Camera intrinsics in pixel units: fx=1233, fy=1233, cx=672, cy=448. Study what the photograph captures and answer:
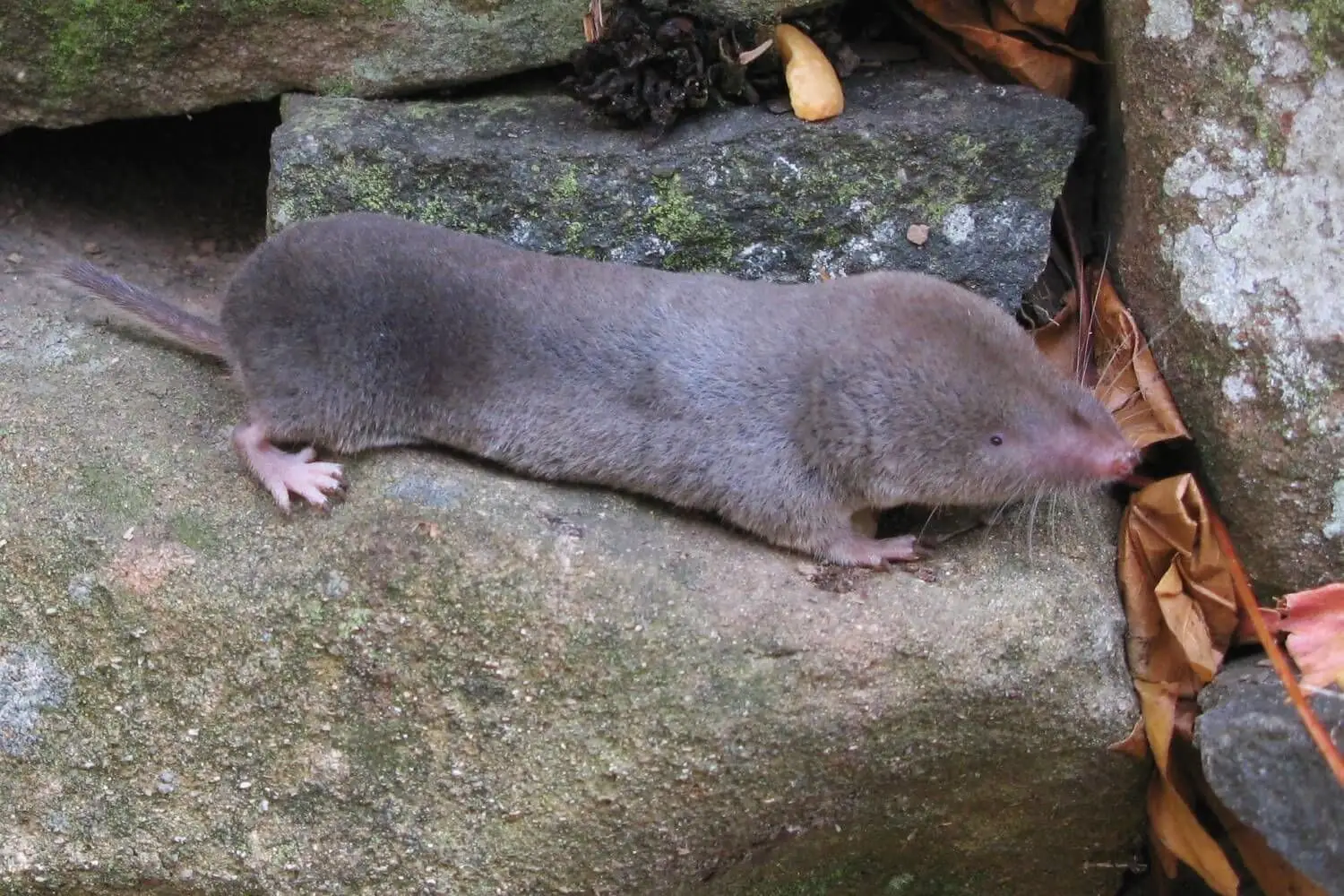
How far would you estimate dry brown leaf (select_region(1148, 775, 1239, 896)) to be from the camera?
2.81 metres

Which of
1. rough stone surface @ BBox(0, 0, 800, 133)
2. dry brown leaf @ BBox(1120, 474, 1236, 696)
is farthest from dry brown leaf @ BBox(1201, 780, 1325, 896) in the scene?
rough stone surface @ BBox(0, 0, 800, 133)

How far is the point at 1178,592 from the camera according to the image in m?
2.95

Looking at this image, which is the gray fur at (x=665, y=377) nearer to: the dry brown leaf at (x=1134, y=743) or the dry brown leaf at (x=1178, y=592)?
the dry brown leaf at (x=1178, y=592)

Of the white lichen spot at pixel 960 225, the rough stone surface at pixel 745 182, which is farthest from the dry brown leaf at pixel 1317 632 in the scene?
the white lichen spot at pixel 960 225

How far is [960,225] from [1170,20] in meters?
0.71

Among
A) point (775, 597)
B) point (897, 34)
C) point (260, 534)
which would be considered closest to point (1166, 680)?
point (775, 597)

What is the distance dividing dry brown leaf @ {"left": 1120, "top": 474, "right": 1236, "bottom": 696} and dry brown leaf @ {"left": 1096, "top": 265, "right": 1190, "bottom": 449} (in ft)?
0.46

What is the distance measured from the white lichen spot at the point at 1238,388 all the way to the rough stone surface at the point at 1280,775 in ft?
2.14

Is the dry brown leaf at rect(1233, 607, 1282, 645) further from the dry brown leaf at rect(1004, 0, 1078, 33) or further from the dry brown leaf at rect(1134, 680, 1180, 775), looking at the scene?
the dry brown leaf at rect(1004, 0, 1078, 33)

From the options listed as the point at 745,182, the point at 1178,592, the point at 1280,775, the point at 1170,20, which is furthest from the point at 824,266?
the point at 1280,775

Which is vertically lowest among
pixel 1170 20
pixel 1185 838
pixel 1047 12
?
pixel 1185 838

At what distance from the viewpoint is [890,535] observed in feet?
10.6

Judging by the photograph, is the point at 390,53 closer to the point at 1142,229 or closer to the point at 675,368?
the point at 675,368

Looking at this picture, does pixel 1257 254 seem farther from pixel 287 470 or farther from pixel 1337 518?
pixel 287 470
